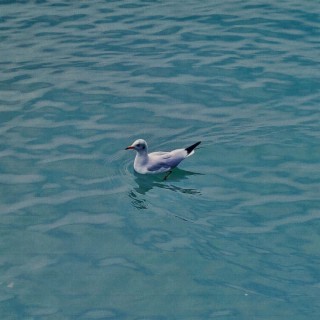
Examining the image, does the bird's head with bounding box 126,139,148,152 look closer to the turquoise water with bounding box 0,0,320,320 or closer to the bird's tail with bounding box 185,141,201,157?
the turquoise water with bounding box 0,0,320,320

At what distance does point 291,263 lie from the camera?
36.7 ft

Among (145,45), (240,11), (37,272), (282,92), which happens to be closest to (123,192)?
(37,272)

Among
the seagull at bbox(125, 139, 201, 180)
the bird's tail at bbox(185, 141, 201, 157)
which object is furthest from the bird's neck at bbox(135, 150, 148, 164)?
the bird's tail at bbox(185, 141, 201, 157)

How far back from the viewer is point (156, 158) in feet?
45.6

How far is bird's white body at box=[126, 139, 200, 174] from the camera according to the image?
45.5 feet

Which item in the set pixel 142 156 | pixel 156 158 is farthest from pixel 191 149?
pixel 142 156

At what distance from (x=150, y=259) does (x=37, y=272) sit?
67.0 inches

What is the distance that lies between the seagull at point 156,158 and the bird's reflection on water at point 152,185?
113 millimetres

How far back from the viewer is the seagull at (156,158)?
45.5ft

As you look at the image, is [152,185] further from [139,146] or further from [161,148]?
[161,148]

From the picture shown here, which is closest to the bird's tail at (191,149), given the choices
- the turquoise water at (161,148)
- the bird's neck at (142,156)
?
the turquoise water at (161,148)

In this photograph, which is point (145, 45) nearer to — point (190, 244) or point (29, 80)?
point (29, 80)

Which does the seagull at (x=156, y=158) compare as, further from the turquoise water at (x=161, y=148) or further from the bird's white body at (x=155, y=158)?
the turquoise water at (x=161, y=148)

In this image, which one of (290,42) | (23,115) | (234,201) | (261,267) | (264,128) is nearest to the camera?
(261,267)
